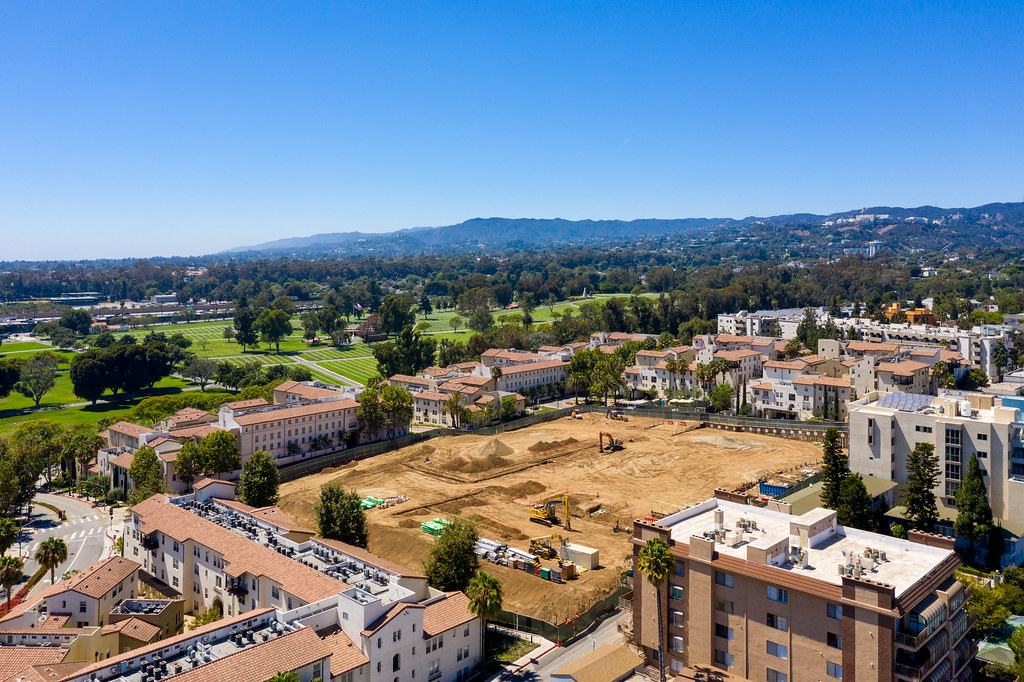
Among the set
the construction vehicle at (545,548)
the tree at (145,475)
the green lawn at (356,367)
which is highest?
the tree at (145,475)

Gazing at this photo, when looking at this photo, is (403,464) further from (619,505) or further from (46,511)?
(46,511)

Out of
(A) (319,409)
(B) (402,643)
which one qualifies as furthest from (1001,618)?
(A) (319,409)

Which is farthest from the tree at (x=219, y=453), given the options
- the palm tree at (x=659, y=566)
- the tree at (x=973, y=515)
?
the tree at (x=973, y=515)

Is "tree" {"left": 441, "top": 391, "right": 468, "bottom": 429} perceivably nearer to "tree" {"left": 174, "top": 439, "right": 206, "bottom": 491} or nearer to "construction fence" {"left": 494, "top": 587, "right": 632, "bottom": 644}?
"tree" {"left": 174, "top": 439, "right": 206, "bottom": 491}

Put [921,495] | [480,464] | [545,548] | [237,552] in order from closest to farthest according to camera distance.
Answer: [237,552], [921,495], [545,548], [480,464]

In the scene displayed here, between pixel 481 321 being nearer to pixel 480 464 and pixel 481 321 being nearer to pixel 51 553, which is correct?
pixel 480 464

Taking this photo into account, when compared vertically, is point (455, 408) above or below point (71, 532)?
above

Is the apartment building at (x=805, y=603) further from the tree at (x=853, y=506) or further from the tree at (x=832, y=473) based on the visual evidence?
the tree at (x=832, y=473)

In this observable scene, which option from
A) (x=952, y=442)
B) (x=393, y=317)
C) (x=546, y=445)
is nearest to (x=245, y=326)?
(x=393, y=317)
